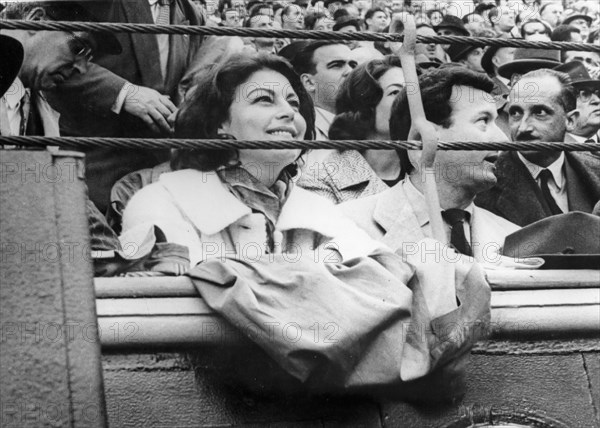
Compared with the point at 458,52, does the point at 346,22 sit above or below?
above

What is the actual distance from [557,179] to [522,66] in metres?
0.46

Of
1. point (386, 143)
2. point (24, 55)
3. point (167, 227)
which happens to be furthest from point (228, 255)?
point (24, 55)

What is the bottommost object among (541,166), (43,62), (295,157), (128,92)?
(541,166)

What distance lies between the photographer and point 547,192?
4.59m

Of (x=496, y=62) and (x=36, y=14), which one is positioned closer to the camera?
(x=36, y=14)

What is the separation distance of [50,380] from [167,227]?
0.82m

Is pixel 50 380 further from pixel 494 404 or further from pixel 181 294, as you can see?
pixel 494 404

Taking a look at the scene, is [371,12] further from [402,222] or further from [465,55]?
[402,222]

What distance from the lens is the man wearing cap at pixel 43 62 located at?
402 cm

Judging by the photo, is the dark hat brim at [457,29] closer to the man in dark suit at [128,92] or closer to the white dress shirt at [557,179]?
the white dress shirt at [557,179]

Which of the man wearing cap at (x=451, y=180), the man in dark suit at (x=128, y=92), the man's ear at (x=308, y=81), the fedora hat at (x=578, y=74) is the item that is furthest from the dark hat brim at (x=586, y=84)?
the man in dark suit at (x=128, y=92)

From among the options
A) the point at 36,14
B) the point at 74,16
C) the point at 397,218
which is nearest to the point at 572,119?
the point at 397,218

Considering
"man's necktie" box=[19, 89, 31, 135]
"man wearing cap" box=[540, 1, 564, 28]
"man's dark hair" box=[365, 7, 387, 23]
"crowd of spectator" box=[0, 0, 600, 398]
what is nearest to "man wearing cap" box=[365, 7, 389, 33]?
"man's dark hair" box=[365, 7, 387, 23]

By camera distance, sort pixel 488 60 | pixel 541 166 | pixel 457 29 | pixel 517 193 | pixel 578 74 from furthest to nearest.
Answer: pixel 457 29 → pixel 578 74 → pixel 488 60 → pixel 541 166 → pixel 517 193
